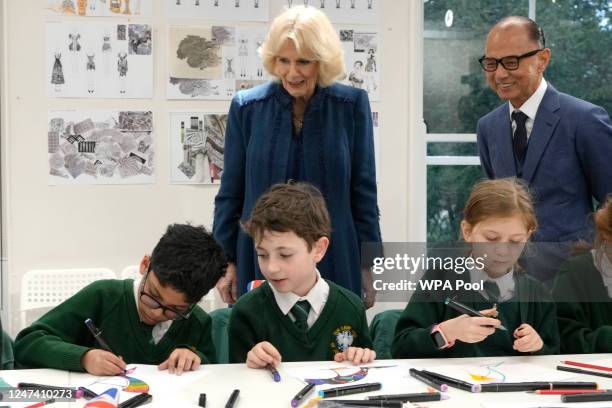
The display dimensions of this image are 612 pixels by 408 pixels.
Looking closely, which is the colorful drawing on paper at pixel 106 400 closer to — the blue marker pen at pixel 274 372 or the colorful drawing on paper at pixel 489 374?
the blue marker pen at pixel 274 372

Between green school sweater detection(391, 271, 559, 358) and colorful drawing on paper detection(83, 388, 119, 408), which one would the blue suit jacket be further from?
colorful drawing on paper detection(83, 388, 119, 408)

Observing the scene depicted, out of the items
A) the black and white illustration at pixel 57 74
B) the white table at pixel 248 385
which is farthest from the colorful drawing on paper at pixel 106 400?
the black and white illustration at pixel 57 74

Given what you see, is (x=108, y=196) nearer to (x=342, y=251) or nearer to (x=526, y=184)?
(x=342, y=251)

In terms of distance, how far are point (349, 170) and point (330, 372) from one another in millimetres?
897

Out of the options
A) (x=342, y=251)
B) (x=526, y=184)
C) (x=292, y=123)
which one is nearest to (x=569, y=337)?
(x=526, y=184)

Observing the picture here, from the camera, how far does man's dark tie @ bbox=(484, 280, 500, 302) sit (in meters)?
1.98

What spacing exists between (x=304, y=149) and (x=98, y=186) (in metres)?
1.45

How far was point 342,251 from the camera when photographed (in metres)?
2.52

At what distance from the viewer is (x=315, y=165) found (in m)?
2.48

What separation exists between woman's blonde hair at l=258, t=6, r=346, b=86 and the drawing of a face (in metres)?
0.02

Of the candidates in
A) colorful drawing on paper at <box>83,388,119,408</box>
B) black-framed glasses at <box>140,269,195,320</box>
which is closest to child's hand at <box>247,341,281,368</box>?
black-framed glasses at <box>140,269,195,320</box>

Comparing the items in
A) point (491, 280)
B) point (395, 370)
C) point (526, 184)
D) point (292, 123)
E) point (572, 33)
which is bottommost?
point (395, 370)

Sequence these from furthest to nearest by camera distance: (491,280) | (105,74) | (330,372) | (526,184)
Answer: (105,74) < (526,184) < (491,280) < (330,372)

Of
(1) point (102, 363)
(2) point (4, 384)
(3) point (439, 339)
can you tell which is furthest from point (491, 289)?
(2) point (4, 384)
